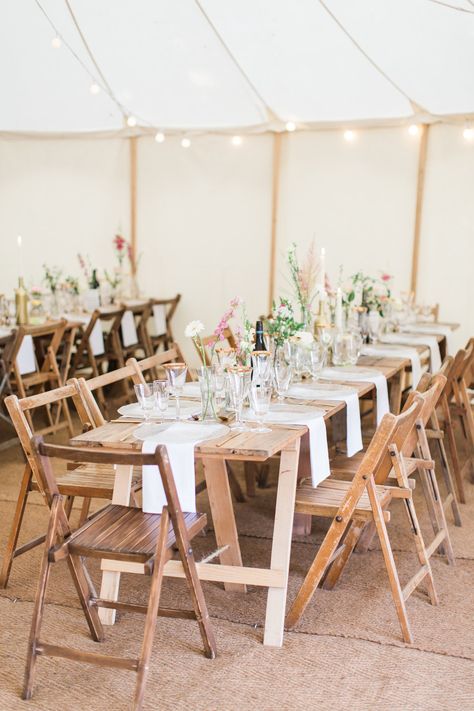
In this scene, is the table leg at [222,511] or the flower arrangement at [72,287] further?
the flower arrangement at [72,287]

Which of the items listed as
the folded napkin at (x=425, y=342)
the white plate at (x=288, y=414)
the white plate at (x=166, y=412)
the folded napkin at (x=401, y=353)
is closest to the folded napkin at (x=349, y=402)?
the white plate at (x=288, y=414)

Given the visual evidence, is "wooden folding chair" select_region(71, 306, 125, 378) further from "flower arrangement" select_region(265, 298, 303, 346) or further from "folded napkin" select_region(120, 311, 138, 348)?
"flower arrangement" select_region(265, 298, 303, 346)

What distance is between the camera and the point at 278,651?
317cm

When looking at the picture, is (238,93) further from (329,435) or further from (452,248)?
(329,435)

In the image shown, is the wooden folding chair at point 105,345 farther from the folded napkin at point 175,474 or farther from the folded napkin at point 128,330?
the folded napkin at point 175,474

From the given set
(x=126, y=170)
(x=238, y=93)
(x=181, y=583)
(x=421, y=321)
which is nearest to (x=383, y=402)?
(x=181, y=583)

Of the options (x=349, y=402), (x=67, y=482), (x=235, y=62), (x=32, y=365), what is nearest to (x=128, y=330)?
(x=32, y=365)

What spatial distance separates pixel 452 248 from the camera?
793 centimetres

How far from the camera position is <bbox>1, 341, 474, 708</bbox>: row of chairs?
2.76 metres

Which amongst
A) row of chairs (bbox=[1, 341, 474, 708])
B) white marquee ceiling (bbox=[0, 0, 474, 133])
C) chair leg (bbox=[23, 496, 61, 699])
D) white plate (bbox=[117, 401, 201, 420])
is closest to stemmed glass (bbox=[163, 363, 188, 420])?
white plate (bbox=[117, 401, 201, 420])

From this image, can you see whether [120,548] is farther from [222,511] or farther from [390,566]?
[390,566]

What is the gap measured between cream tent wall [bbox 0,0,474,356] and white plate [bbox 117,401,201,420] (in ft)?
12.5

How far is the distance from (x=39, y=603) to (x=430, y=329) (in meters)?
4.82

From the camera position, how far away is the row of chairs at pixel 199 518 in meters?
2.76
